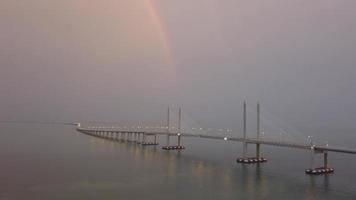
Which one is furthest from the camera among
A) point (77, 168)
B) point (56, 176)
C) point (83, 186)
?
point (77, 168)

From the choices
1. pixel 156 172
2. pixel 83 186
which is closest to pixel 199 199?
pixel 83 186

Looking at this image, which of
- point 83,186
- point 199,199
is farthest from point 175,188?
point 83,186

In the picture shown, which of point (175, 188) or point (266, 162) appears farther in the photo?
point (266, 162)

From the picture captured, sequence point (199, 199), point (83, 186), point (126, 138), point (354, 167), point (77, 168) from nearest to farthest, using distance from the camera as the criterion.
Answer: point (199, 199)
point (83, 186)
point (77, 168)
point (354, 167)
point (126, 138)

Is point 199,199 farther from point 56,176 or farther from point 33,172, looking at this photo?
point 33,172

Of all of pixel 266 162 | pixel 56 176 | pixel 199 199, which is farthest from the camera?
pixel 266 162

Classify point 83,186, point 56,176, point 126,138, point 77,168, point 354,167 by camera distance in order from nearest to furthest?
point 83,186
point 56,176
point 77,168
point 354,167
point 126,138

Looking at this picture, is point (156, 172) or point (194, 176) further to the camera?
point (156, 172)

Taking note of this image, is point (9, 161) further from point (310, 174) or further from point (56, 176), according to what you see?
point (310, 174)
